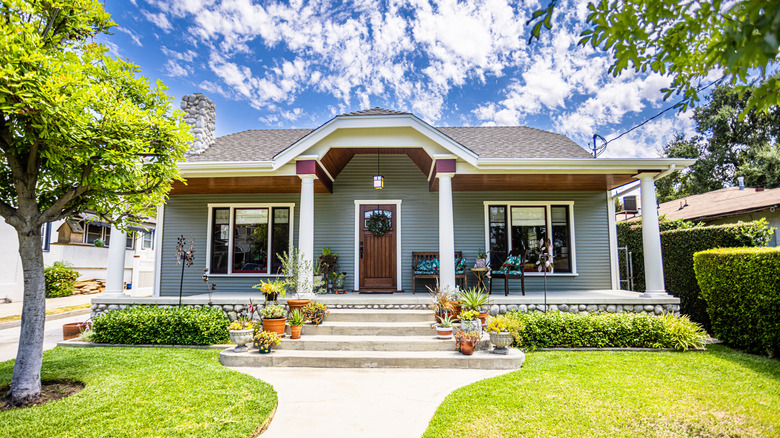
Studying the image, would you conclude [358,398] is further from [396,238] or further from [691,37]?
[396,238]

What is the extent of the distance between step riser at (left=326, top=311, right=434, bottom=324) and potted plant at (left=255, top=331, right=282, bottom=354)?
1.09 m

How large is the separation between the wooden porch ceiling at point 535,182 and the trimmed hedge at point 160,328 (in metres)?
4.90

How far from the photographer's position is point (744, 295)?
572 centimetres

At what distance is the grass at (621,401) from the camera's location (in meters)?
3.13

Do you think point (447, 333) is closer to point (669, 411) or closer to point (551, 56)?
point (669, 411)

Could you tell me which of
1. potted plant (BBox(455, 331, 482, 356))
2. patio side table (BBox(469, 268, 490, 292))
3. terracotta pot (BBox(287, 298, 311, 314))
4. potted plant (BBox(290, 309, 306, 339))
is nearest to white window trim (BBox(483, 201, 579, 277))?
patio side table (BBox(469, 268, 490, 292))

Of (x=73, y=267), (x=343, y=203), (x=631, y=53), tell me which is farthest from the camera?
(x=73, y=267)

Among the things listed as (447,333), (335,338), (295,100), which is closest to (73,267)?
(295,100)

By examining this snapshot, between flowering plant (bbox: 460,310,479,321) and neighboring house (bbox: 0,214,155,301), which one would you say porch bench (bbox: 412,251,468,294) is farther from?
neighboring house (bbox: 0,214,155,301)

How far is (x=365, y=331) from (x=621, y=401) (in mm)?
3491

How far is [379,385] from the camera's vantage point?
441cm

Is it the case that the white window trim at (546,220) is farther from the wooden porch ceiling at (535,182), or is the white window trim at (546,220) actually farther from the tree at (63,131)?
the tree at (63,131)

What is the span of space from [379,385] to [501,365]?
170cm

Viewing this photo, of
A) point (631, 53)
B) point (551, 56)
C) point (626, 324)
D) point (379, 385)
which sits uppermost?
point (551, 56)
